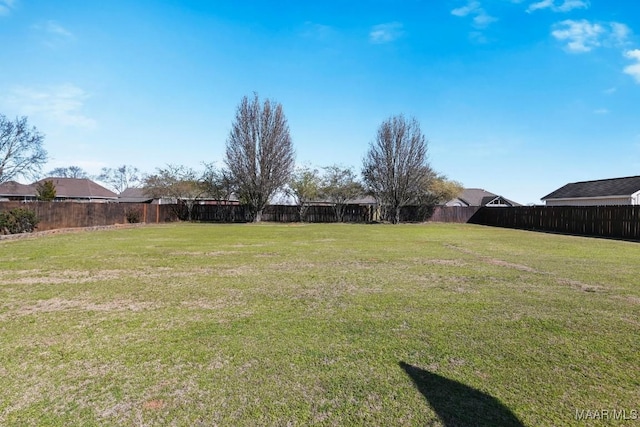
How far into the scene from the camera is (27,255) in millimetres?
9844

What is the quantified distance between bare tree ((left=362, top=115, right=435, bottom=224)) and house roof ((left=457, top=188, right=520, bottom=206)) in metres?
18.3

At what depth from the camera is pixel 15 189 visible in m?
41.6

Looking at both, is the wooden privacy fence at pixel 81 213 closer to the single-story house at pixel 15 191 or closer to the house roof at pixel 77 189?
the house roof at pixel 77 189

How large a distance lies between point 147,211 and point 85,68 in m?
19.3

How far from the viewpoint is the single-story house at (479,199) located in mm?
48938

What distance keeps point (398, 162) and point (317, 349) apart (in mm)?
32616

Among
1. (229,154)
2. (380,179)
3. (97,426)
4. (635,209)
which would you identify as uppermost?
(229,154)

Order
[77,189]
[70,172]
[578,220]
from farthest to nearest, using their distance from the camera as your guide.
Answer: [70,172]
[77,189]
[578,220]

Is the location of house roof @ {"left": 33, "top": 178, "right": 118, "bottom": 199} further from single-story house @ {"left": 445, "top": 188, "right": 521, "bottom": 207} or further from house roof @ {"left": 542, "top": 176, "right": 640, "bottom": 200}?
house roof @ {"left": 542, "top": 176, "right": 640, "bottom": 200}

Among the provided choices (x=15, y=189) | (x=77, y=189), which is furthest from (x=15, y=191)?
(x=77, y=189)

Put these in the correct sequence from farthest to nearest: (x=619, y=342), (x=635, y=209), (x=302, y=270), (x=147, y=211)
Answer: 1. (x=147, y=211)
2. (x=635, y=209)
3. (x=302, y=270)
4. (x=619, y=342)

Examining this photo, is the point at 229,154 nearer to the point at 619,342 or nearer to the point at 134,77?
the point at 134,77

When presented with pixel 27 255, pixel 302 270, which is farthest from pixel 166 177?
pixel 302 270

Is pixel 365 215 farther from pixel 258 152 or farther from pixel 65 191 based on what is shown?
pixel 65 191
